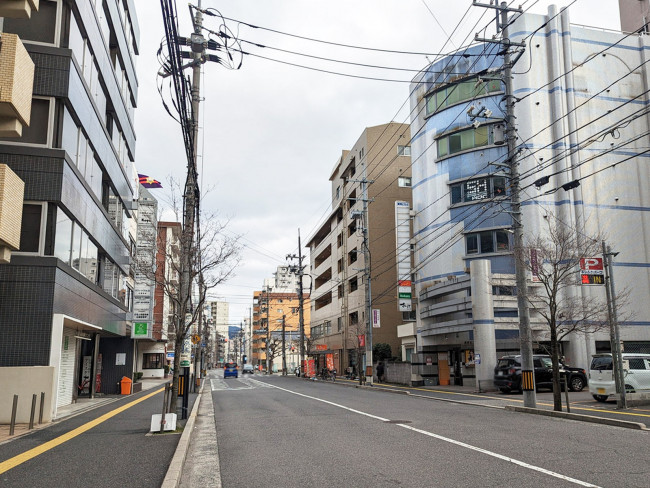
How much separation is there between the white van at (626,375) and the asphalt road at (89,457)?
14.3 metres

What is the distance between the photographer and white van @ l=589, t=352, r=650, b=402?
18.5 m

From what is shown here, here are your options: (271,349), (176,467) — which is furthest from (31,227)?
(271,349)

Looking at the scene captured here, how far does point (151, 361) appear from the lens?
58781 mm

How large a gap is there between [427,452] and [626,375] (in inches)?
495

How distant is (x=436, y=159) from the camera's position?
37531mm

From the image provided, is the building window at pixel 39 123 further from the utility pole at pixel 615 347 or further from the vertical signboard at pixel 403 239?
the vertical signboard at pixel 403 239

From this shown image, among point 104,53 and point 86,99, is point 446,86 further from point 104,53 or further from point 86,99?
point 86,99

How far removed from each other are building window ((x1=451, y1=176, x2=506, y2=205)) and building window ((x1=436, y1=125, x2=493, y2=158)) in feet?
7.62

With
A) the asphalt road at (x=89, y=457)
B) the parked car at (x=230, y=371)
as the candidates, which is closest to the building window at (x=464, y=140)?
the asphalt road at (x=89, y=457)

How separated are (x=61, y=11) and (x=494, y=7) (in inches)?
551

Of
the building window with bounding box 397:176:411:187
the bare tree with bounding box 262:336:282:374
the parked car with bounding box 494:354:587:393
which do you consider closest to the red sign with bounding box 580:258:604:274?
the parked car with bounding box 494:354:587:393

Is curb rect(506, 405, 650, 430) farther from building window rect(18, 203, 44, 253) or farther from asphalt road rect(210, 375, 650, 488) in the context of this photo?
building window rect(18, 203, 44, 253)

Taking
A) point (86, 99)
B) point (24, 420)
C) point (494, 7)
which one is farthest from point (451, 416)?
point (86, 99)

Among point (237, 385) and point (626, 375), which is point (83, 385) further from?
point (626, 375)
